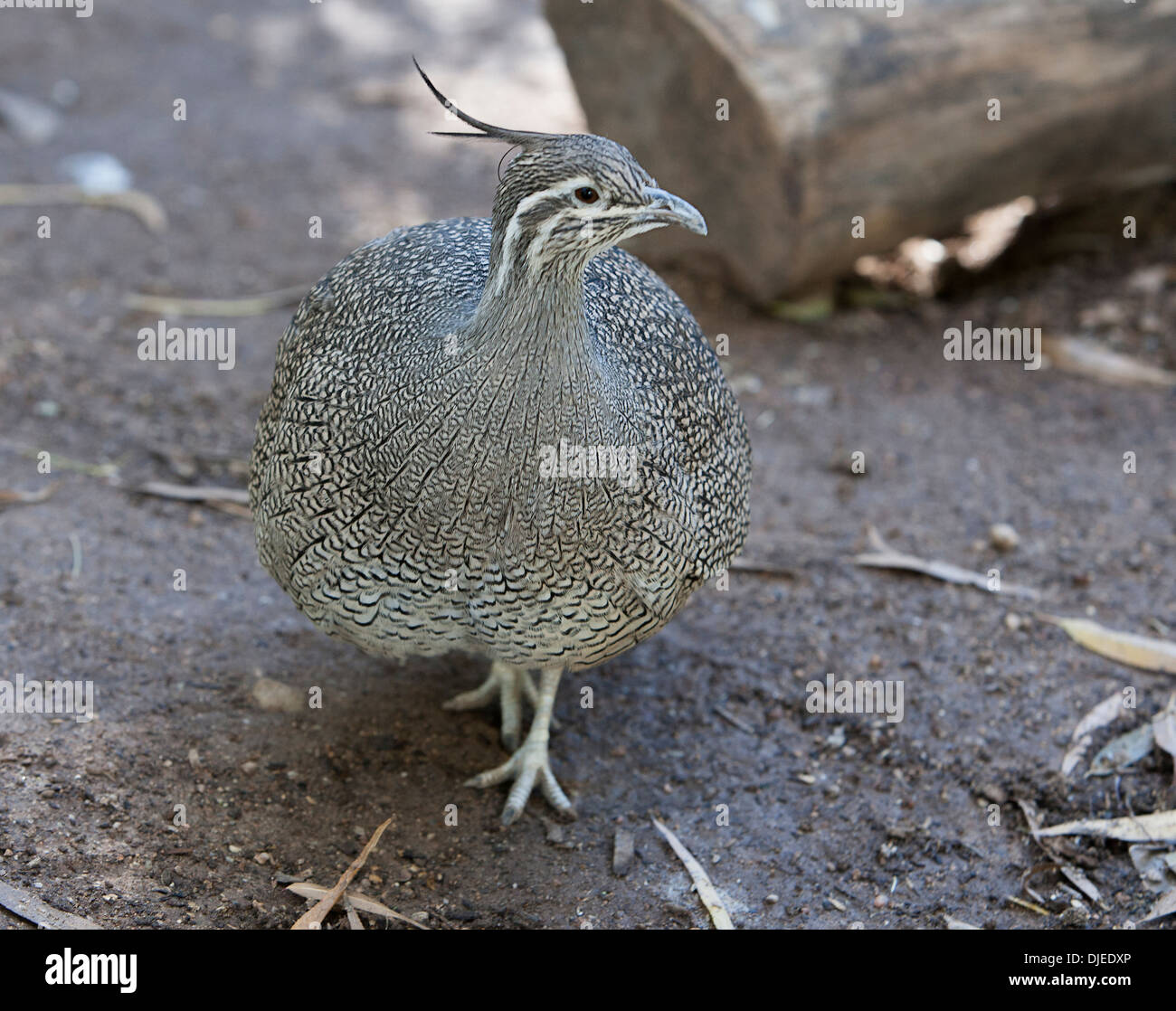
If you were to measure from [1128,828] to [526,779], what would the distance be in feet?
6.52

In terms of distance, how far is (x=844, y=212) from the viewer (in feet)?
20.1

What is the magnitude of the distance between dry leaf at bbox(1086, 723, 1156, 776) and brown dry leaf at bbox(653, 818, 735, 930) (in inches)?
56.0

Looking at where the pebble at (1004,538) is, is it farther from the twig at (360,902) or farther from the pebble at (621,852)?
the twig at (360,902)

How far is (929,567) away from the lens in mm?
5117

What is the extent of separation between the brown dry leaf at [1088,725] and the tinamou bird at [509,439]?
1.45 meters

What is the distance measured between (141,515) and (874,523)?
3.22 metres

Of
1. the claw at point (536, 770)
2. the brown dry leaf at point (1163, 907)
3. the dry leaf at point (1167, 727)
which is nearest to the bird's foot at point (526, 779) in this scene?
the claw at point (536, 770)

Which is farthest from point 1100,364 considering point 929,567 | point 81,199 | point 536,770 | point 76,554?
point 81,199

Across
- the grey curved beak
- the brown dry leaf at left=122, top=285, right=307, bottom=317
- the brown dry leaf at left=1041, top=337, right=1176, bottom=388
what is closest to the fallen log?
the brown dry leaf at left=1041, top=337, right=1176, bottom=388

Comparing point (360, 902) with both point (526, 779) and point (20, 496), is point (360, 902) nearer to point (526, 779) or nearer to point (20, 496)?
point (526, 779)

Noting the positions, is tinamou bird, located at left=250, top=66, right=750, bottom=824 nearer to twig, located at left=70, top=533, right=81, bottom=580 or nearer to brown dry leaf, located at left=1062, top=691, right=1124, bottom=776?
twig, located at left=70, top=533, right=81, bottom=580

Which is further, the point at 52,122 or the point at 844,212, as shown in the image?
the point at 52,122
